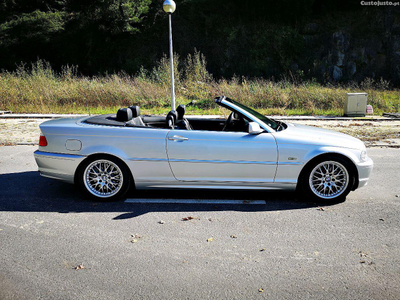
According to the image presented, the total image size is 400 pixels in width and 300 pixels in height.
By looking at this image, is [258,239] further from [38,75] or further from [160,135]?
[38,75]

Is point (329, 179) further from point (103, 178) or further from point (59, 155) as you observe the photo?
point (59, 155)

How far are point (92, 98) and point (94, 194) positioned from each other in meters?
14.3

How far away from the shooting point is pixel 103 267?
Answer: 3695 millimetres

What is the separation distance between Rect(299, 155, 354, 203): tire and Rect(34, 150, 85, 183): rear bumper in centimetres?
323

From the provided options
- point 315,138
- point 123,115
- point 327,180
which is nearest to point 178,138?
point 123,115

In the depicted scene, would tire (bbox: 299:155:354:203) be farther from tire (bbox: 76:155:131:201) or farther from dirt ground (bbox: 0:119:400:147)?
dirt ground (bbox: 0:119:400:147)

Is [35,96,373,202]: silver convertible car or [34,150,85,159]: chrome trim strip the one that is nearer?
[35,96,373,202]: silver convertible car

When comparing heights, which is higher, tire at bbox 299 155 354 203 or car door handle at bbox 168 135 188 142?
car door handle at bbox 168 135 188 142

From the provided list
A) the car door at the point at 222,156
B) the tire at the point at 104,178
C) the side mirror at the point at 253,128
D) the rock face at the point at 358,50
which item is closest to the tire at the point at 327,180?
the car door at the point at 222,156

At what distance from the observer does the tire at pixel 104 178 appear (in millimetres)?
5586

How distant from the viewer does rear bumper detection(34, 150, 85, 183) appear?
18.4ft

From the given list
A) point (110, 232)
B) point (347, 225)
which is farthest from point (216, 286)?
point (347, 225)

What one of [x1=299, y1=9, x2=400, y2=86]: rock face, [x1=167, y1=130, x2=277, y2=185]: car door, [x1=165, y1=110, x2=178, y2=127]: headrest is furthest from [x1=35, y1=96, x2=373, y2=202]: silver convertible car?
[x1=299, y1=9, x2=400, y2=86]: rock face

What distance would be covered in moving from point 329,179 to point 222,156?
1.57 meters
